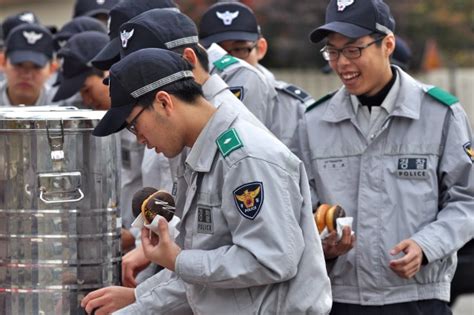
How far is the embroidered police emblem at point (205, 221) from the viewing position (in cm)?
434

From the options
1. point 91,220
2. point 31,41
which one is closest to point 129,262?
point 91,220

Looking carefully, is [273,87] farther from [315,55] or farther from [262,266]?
[315,55]

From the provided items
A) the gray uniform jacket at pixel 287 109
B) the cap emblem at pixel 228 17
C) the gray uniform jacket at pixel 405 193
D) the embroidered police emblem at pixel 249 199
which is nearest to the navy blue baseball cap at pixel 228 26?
the cap emblem at pixel 228 17

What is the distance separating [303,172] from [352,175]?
121cm

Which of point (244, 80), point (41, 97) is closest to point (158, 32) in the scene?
point (244, 80)

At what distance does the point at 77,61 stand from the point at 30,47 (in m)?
2.12

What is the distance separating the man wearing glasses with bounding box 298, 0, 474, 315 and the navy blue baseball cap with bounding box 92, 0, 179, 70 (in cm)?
86

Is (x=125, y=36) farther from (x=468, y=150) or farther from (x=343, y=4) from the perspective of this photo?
(x=468, y=150)

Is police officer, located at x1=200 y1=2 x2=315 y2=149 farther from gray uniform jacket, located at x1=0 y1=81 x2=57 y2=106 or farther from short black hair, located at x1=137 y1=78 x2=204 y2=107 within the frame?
short black hair, located at x1=137 y1=78 x2=204 y2=107

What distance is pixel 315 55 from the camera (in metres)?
26.6

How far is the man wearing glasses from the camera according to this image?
543 cm

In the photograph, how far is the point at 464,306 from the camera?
1211 centimetres

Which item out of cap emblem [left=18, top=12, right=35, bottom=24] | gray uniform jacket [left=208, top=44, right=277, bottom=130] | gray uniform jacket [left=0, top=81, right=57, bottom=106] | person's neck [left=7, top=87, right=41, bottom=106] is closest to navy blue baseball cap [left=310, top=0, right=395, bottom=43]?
gray uniform jacket [left=208, top=44, right=277, bottom=130]

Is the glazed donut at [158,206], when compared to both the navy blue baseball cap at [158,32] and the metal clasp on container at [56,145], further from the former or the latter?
the navy blue baseball cap at [158,32]
